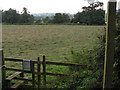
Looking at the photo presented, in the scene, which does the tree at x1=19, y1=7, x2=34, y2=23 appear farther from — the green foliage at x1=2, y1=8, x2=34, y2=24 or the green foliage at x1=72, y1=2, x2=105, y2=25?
the green foliage at x1=72, y1=2, x2=105, y2=25

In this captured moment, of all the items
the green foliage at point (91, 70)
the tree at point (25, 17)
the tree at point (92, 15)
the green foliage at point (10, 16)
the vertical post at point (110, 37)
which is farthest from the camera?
the tree at point (25, 17)

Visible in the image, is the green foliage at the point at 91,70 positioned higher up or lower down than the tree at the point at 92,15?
lower down

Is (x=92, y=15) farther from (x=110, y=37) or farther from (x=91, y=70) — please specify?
(x=110, y=37)

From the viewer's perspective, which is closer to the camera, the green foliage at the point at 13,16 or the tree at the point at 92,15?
the tree at the point at 92,15

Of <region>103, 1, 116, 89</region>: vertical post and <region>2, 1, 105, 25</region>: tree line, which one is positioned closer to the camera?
<region>103, 1, 116, 89</region>: vertical post

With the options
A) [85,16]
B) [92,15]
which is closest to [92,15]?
[92,15]

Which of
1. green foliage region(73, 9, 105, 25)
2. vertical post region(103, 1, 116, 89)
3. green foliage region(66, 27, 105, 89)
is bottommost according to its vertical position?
green foliage region(66, 27, 105, 89)

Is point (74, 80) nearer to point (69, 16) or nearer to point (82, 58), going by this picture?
point (82, 58)

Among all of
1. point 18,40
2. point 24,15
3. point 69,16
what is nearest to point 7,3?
point 24,15

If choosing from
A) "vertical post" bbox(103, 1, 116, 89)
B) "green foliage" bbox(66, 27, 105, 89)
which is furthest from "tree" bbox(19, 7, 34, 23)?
"vertical post" bbox(103, 1, 116, 89)

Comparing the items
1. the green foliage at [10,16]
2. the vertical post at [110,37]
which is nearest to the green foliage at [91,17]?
the vertical post at [110,37]

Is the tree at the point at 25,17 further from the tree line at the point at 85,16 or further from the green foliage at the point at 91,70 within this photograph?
the green foliage at the point at 91,70

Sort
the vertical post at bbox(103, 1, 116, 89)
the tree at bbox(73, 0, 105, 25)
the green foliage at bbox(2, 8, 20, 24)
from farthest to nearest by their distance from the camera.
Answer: the green foliage at bbox(2, 8, 20, 24) → the tree at bbox(73, 0, 105, 25) → the vertical post at bbox(103, 1, 116, 89)

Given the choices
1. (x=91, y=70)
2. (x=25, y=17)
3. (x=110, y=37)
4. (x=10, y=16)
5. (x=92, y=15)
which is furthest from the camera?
(x=25, y=17)
